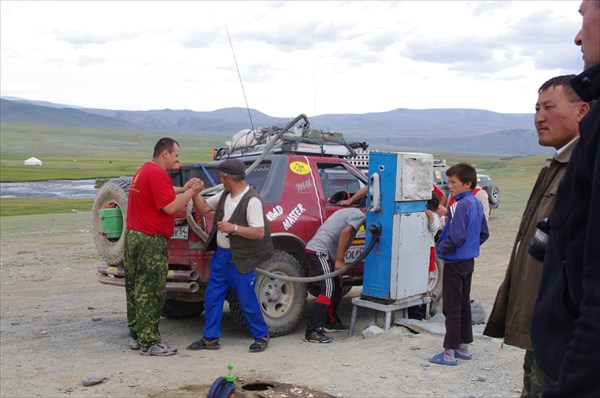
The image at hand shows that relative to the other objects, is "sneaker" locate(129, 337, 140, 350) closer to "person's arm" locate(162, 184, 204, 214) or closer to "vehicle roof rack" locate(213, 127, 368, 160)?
"person's arm" locate(162, 184, 204, 214)

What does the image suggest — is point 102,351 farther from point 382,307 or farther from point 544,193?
point 544,193

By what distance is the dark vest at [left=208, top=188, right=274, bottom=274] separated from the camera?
6.78m

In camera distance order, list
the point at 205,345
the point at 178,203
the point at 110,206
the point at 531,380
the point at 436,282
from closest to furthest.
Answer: the point at 531,380 < the point at 178,203 < the point at 205,345 < the point at 110,206 < the point at 436,282

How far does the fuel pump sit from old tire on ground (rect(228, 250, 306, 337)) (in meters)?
0.66

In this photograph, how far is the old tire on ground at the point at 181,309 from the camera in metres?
8.52

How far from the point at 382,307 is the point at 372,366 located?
1.19 metres

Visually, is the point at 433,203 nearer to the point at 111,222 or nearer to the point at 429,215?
the point at 429,215

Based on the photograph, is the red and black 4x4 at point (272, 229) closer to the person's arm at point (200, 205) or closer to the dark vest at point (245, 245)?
the person's arm at point (200, 205)

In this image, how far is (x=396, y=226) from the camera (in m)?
7.23

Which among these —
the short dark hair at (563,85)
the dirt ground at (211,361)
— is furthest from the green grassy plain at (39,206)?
the short dark hair at (563,85)

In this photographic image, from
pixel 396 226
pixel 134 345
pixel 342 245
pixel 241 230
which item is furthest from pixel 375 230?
pixel 134 345

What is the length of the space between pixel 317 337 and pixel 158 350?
167 centimetres

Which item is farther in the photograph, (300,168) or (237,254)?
(300,168)

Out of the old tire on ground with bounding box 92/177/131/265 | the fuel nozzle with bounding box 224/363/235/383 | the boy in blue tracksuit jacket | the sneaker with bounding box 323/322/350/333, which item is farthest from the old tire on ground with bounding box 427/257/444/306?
the fuel nozzle with bounding box 224/363/235/383
